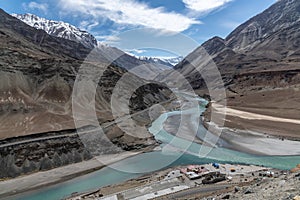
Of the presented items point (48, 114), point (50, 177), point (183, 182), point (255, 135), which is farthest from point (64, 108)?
point (255, 135)

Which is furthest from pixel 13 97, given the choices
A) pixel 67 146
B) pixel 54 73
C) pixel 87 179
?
pixel 87 179

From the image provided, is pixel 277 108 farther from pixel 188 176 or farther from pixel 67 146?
pixel 67 146

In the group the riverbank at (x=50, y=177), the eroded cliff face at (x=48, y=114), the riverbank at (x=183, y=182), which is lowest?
the riverbank at (x=183, y=182)

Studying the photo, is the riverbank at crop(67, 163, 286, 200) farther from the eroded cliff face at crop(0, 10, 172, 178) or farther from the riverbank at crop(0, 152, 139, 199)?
the eroded cliff face at crop(0, 10, 172, 178)

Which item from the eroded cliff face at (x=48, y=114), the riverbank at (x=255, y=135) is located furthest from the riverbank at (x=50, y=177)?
the riverbank at (x=255, y=135)

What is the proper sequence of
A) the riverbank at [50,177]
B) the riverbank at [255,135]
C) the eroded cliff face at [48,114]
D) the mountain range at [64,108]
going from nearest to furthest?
the riverbank at [50,177] → the eroded cliff face at [48,114] → the mountain range at [64,108] → the riverbank at [255,135]

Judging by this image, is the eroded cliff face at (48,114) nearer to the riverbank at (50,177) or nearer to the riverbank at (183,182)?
the riverbank at (50,177)
